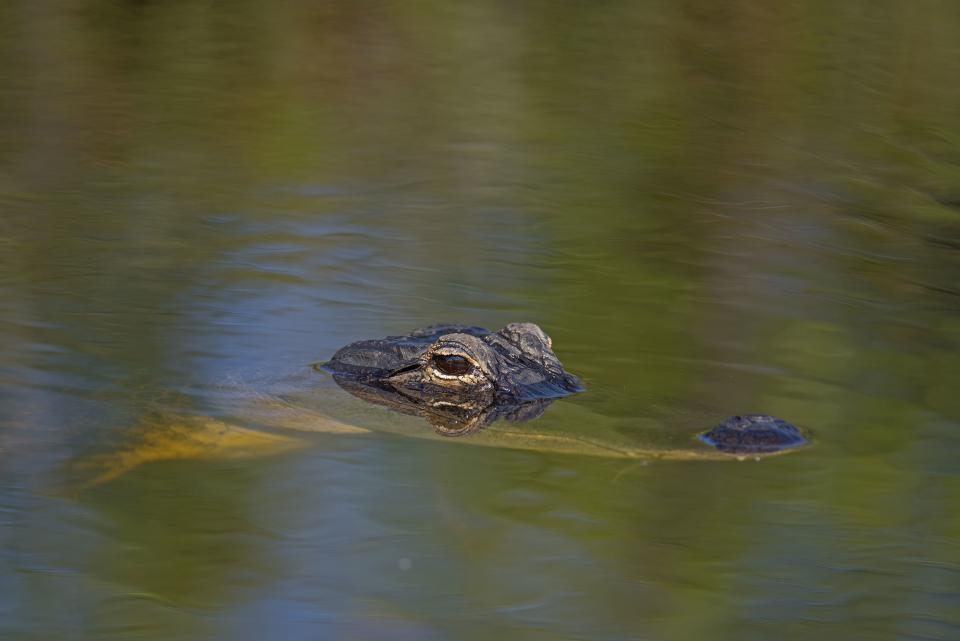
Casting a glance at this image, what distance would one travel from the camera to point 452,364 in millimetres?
4898

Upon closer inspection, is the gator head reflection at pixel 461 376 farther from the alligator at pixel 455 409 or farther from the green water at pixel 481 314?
the green water at pixel 481 314

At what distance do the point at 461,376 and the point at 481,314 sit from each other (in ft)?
5.51

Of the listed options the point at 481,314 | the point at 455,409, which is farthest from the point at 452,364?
the point at 481,314

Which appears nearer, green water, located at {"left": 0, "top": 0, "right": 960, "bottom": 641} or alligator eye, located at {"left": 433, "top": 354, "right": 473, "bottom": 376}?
green water, located at {"left": 0, "top": 0, "right": 960, "bottom": 641}

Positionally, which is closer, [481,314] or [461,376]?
[461,376]

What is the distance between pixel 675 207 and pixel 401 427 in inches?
187

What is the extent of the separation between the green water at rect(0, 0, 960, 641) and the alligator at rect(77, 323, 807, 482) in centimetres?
7

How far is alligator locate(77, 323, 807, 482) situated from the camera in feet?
14.6

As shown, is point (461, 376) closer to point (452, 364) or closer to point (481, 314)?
point (452, 364)

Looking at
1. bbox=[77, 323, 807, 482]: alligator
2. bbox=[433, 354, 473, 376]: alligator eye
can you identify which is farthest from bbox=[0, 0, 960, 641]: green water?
bbox=[433, 354, 473, 376]: alligator eye

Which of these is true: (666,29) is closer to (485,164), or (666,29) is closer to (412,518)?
(485,164)

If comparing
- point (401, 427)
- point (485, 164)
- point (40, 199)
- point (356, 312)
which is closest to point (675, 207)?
point (485, 164)

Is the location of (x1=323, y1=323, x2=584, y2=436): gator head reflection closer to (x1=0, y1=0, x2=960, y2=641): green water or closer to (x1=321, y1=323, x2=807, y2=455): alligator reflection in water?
(x1=321, y1=323, x2=807, y2=455): alligator reflection in water

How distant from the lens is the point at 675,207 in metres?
9.09
